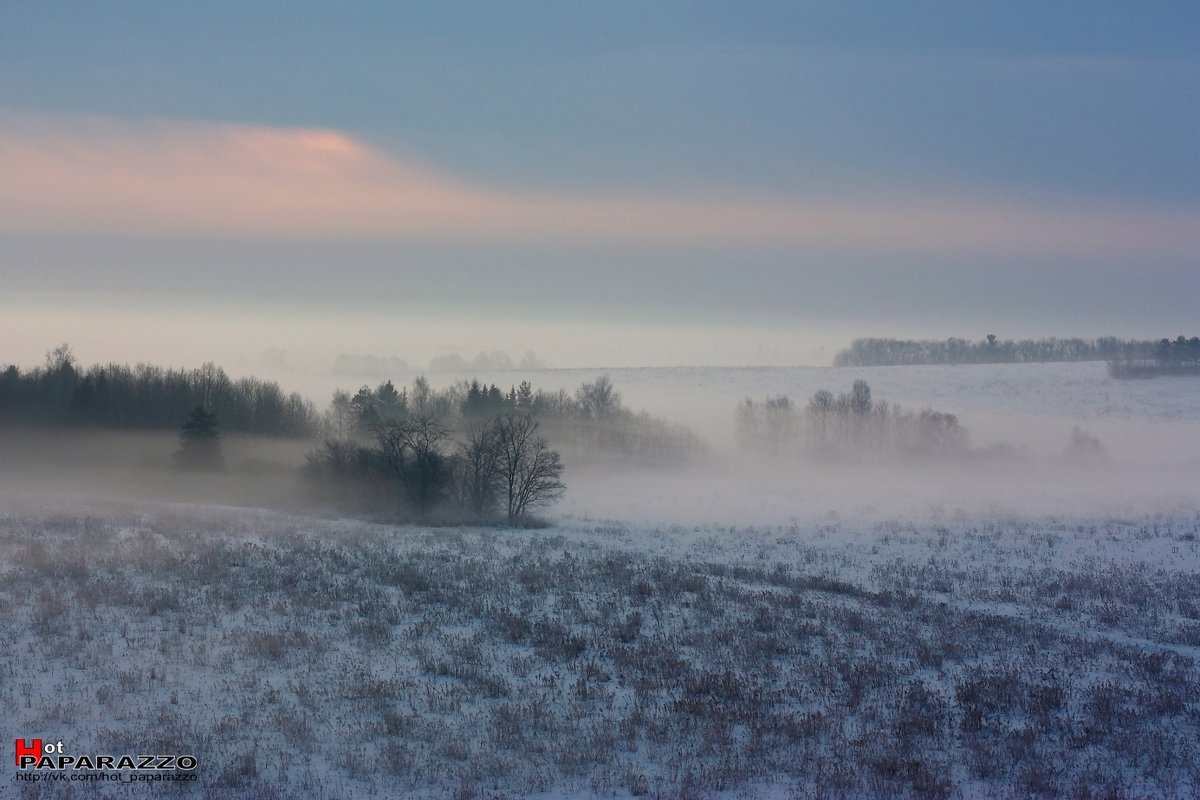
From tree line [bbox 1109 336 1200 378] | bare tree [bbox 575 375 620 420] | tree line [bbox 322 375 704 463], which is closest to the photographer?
tree line [bbox 322 375 704 463]

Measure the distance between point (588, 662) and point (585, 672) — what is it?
0.56 meters

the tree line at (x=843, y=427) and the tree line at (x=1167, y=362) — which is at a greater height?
the tree line at (x=1167, y=362)

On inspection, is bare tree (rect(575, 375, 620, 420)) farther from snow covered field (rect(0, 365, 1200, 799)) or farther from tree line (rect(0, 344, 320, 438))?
snow covered field (rect(0, 365, 1200, 799))

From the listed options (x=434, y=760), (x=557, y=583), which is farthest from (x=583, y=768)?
(x=557, y=583)

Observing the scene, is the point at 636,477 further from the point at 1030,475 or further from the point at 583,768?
the point at 583,768

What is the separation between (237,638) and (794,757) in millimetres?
10073

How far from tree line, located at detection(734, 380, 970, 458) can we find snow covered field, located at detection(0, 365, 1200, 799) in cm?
8838

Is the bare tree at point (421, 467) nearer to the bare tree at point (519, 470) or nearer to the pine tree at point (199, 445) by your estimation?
the bare tree at point (519, 470)

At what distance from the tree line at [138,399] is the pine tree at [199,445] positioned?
4.82 meters

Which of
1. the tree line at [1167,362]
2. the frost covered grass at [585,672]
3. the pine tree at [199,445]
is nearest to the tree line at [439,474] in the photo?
the pine tree at [199,445]

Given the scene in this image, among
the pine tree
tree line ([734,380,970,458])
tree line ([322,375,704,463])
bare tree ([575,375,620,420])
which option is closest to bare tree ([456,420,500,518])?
the pine tree

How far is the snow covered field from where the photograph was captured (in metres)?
10.6

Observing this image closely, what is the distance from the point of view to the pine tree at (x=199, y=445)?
62281mm

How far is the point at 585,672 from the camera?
14305 millimetres
